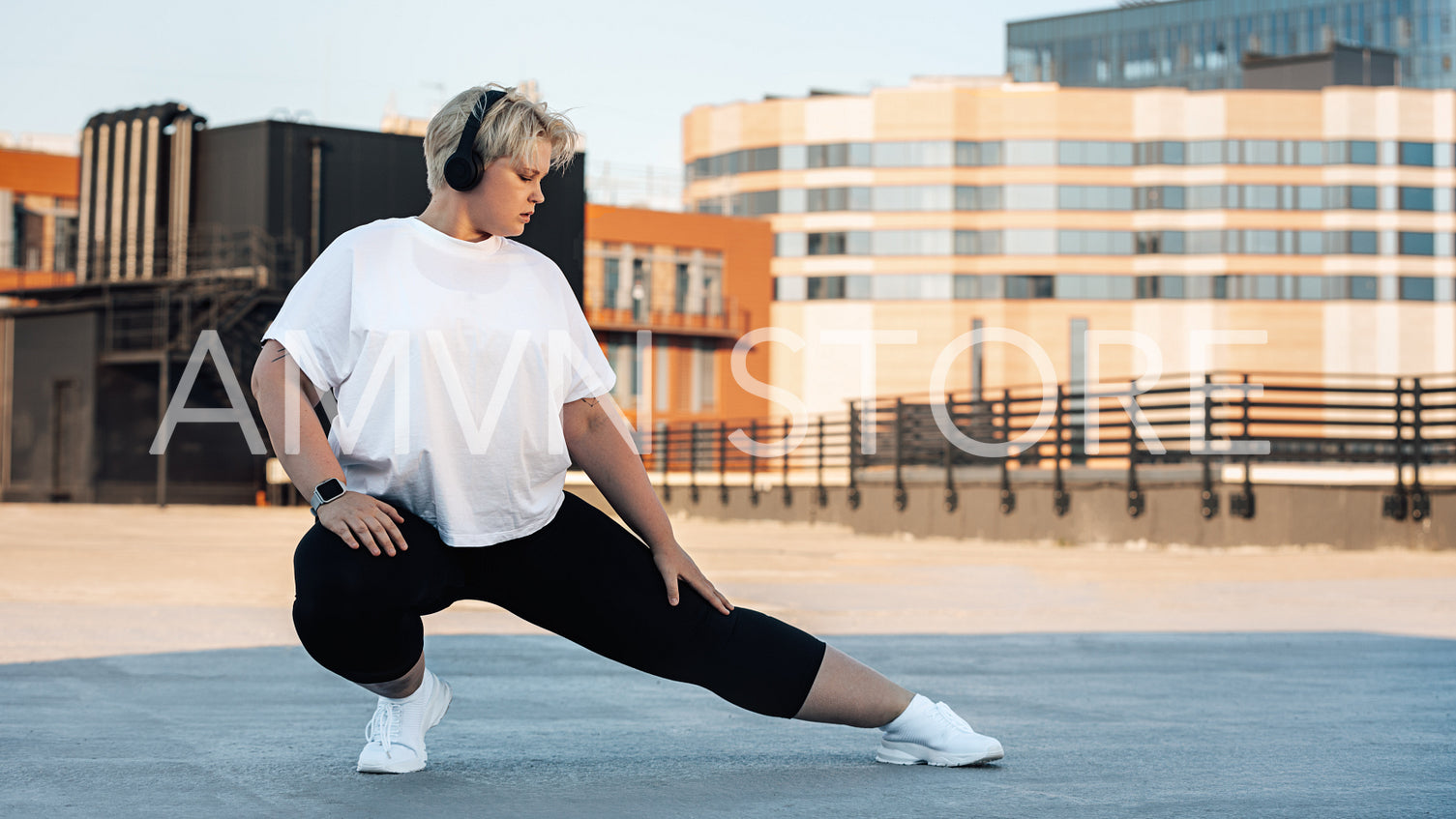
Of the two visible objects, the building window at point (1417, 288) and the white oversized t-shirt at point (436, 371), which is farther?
the building window at point (1417, 288)

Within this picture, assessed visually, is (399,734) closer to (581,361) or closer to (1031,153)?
(581,361)

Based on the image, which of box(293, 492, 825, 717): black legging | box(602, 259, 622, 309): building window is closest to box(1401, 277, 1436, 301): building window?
A: box(602, 259, 622, 309): building window

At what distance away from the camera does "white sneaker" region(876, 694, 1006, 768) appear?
3.67 m

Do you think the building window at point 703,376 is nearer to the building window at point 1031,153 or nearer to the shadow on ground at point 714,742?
the building window at point 1031,153

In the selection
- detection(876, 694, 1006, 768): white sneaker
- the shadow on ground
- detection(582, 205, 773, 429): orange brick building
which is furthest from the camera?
detection(582, 205, 773, 429): orange brick building

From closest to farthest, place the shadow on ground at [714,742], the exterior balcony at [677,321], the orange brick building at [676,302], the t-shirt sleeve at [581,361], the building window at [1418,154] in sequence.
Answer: the shadow on ground at [714,742]
the t-shirt sleeve at [581,361]
the exterior balcony at [677,321]
the orange brick building at [676,302]
the building window at [1418,154]

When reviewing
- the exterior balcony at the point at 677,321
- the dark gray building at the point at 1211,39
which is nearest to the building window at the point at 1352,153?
A: the exterior balcony at the point at 677,321

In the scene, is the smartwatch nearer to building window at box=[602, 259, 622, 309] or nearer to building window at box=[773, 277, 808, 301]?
building window at box=[602, 259, 622, 309]

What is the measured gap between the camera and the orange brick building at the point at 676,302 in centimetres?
5722

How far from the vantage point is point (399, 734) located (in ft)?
11.6

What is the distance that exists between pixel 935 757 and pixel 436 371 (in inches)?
57.5

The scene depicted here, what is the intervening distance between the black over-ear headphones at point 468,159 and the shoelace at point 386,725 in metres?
1.18

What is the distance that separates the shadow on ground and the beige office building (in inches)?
2571

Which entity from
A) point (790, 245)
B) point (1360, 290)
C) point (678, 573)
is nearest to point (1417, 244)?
point (1360, 290)
